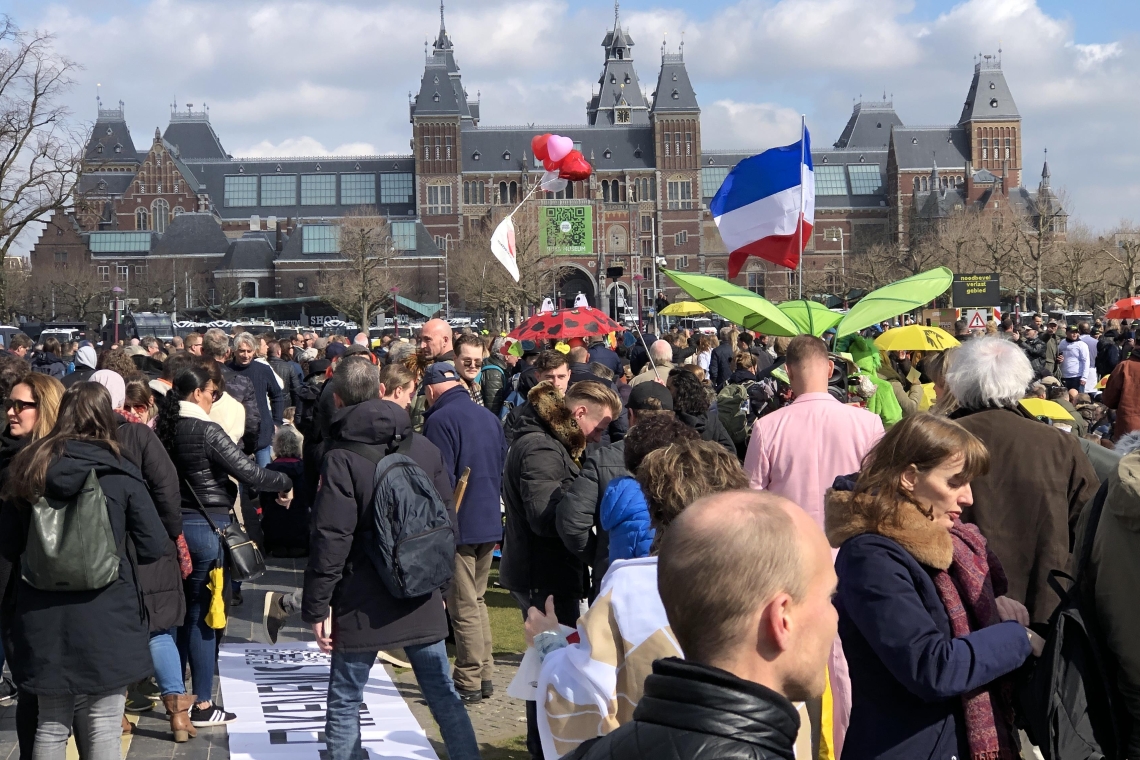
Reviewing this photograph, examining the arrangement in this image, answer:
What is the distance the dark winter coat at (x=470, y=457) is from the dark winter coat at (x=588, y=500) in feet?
4.86

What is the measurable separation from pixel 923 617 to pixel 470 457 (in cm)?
344

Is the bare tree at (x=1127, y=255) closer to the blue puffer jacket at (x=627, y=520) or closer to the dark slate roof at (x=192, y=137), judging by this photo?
the blue puffer jacket at (x=627, y=520)

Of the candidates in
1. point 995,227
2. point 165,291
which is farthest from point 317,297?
point 995,227

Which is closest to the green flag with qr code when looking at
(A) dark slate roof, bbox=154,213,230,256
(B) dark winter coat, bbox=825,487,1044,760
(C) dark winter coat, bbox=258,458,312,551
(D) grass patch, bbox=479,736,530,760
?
(A) dark slate roof, bbox=154,213,230,256

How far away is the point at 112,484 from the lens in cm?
395

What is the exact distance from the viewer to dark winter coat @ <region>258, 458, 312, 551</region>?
30.4 ft

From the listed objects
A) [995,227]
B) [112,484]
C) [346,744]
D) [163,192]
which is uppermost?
[163,192]

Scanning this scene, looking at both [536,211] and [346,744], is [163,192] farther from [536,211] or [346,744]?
[346,744]

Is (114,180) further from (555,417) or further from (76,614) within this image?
(76,614)

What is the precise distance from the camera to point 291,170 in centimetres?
8538

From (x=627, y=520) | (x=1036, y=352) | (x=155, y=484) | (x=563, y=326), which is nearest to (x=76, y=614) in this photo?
(x=155, y=484)

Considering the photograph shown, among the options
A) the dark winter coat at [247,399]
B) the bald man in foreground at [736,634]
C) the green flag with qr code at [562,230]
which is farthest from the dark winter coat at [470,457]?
the green flag with qr code at [562,230]

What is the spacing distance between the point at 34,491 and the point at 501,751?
2.23 metres

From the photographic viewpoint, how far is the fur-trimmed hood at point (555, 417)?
474cm
